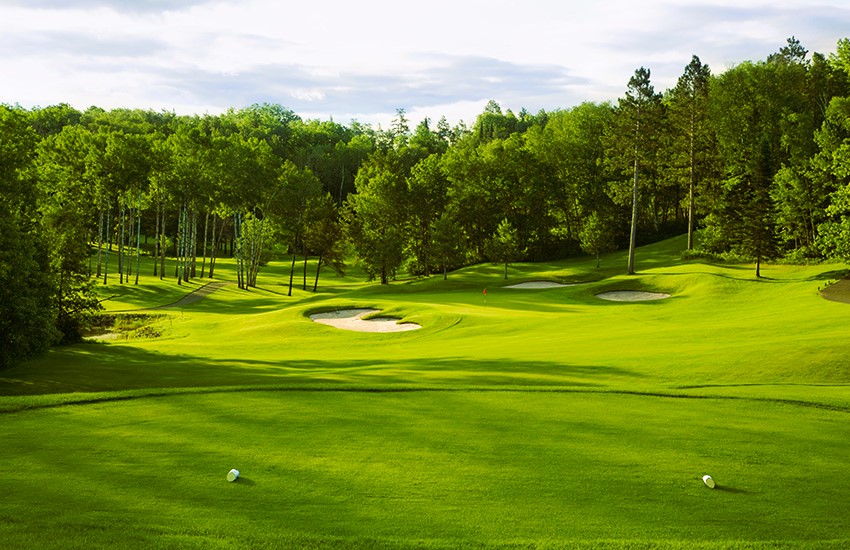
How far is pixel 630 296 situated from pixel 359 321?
1927 centimetres

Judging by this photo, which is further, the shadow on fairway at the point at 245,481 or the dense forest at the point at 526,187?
the dense forest at the point at 526,187

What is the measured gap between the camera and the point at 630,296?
47.2 meters

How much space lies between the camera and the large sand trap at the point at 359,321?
3844 cm

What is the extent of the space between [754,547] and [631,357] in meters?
16.2

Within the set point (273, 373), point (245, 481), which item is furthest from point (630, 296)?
point (245, 481)

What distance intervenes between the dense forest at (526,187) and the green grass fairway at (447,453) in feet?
62.3

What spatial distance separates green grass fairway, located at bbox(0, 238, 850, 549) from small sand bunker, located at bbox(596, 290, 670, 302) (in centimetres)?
2092

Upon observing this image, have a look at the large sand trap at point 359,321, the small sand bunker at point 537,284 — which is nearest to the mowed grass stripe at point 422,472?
the large sand trap at point 359,321

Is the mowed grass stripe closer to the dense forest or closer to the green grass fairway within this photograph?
the green grass fairway

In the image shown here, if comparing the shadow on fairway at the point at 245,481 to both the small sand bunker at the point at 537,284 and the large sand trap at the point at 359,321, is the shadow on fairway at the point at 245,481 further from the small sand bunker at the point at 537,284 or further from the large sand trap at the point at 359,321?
the small sand bunker at the point at 537,284

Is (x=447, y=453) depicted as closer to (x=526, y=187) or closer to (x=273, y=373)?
(x=273, y=373)

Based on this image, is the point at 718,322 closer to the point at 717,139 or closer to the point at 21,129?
the point at 21,129

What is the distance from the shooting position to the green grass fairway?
7.88m

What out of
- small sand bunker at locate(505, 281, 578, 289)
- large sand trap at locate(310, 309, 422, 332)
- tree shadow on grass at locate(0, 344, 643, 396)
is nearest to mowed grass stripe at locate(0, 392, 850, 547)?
tree shadow on grass at locate(0, 344, 643, 396)
